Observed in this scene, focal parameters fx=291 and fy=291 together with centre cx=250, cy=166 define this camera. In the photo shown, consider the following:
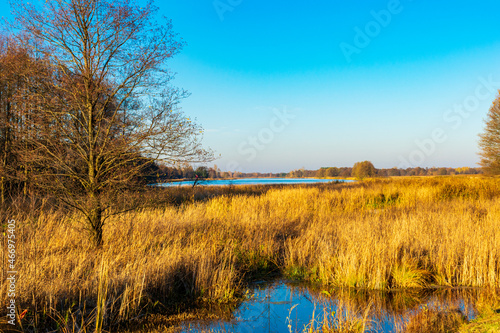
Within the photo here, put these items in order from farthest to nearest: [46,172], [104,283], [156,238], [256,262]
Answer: [156,238]
[256,262]
[46,172]
[104,283]

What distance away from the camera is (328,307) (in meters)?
4.11

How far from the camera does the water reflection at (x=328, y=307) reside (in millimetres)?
3555

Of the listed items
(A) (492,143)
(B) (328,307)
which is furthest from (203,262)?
(A) (492,143)

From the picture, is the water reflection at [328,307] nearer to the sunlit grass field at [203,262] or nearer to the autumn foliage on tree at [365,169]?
the sunlit grass field at [203,262]

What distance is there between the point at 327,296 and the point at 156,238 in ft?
12.5

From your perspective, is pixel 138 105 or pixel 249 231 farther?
pixel 249 231

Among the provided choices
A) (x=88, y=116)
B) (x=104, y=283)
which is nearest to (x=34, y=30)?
(x=88, y=116)

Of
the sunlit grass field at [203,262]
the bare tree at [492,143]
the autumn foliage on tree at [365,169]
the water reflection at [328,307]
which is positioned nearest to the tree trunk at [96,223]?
the sunlit grass field at [203,262]

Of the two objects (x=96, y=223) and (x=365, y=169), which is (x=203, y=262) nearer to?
(x=96, y=223)

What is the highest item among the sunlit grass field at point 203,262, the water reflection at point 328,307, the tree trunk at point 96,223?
the tree trunk at point 96,223

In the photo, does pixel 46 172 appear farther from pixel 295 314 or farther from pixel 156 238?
pixel 295 314

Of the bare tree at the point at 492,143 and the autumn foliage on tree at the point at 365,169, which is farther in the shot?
the autumn foliage on tree at the point at 365,169

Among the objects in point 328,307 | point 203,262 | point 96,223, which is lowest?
point 328,307

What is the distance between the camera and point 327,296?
181 inches
